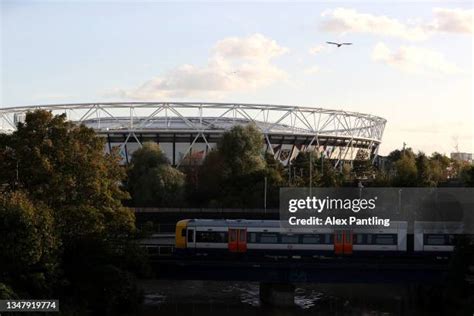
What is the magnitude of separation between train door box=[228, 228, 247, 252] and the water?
Result: 297 cm

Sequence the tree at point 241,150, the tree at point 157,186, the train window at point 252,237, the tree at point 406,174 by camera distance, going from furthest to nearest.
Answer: the tree at point 241,150 → the tree at point 406,174 → the tree at point 157,186 → the train window at point 252,237

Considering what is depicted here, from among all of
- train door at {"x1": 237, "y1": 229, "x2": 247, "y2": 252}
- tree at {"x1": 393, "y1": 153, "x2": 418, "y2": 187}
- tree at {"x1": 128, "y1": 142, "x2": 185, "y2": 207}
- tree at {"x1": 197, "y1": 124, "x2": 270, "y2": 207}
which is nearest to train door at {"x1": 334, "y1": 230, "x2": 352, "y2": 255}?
train door at {"x1": 237, "y1": 229, "x2": 247, "y2": 252}

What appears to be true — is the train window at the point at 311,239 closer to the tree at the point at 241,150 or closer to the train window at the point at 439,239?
the train window at the point at 439,239

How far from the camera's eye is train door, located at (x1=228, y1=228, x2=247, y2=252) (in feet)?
132

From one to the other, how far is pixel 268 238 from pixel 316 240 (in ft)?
8.52

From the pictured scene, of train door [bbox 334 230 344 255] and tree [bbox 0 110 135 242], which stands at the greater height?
tree [bbox 0 110 135 242]

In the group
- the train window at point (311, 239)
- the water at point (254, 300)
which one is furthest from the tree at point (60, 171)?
the train window at point (311, 239)

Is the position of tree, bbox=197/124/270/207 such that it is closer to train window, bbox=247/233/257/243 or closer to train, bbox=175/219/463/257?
train window, bbox=247/233/257/243

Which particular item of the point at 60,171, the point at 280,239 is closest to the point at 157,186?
the point at 280,239

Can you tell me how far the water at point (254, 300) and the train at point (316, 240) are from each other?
2.78 m

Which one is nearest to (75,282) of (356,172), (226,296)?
(226,296)

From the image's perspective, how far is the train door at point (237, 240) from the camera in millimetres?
40250

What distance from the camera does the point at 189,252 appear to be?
4038cm

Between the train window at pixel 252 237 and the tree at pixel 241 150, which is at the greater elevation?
the tree at pixel 241 150
